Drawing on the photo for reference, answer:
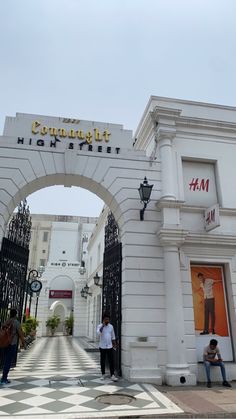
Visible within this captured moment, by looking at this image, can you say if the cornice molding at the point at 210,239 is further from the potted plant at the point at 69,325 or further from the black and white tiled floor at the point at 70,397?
the potted plant at the point at 69,325

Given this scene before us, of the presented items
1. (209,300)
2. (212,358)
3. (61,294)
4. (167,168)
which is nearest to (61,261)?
(61,294)

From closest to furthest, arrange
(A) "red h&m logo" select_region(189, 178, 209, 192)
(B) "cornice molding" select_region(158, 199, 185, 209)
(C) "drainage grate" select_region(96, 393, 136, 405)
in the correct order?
(C) "drainage grate" select_region(96, 393, 136, 405), (B) "cornice molding" select_region(158, 199, 185, 209), (A) "red h&m logo" select_region(189, 178, 209, 192)

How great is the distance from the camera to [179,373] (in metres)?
7.09

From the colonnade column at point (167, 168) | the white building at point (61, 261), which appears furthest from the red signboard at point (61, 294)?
the colonnade column at point (167, 168)

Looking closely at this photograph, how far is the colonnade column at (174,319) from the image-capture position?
711 centimetres

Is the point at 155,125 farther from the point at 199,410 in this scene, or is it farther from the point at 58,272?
the point at 58,272

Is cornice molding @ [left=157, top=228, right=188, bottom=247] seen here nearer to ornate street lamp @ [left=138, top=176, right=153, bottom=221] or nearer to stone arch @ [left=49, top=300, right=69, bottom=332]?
ornate street lamp @ [left=138, top=176, right=153, bottom=221]

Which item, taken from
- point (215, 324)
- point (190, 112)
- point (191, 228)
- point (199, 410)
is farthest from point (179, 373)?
point (190, 112)

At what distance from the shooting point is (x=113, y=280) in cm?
899

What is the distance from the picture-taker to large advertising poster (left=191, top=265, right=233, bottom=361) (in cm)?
798

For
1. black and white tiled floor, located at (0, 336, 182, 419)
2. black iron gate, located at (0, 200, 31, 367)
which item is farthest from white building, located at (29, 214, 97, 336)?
black and white tiled floor, located at (0, 336, 182, 419)

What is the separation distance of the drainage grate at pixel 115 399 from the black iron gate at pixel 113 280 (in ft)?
6.57

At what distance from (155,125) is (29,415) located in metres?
7.37

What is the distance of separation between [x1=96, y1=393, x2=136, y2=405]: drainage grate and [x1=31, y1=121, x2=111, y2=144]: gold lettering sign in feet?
19.5
